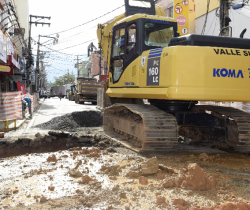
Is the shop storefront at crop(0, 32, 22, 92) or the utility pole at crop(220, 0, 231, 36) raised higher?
the utility pole at crop(220, 0, 231, 36)

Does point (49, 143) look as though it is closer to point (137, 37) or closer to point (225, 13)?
point (137, 37)

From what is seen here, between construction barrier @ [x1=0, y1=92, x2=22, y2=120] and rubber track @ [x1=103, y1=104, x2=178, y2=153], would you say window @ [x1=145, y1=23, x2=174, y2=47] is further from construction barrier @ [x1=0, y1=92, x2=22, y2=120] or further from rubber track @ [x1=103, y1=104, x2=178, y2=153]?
construction barrier @ [x1=0, y1=92, x2=22, y2=120]

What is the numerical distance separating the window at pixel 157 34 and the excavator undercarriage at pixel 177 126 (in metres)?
1.53

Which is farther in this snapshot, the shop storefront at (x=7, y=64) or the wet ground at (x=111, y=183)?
the shop storefront at (x=7, y=64)

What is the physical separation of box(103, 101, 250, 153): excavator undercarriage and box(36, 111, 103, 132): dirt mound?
131 inches

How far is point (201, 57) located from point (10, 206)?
4.17 m

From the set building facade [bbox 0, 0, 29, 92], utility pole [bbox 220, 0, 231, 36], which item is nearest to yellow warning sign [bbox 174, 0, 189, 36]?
utility pole [bbox 220, 0, 231, 36]

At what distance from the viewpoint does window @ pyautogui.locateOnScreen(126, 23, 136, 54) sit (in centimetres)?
677

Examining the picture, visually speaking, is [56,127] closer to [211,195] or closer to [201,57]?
[201,57]

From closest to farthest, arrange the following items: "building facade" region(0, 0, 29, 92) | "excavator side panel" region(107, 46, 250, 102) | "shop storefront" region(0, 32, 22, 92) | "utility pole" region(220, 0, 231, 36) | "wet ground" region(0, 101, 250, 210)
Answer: "wet ground" region(0, 101, 250, 210)
"excavator side panel" region(107, 46, 250, 102)
"utility pole" region(220, 0, 231, 36)
"shop storefront" region(0, 32, 22, 92)
"building facade" region(0, 0, 29, 92)

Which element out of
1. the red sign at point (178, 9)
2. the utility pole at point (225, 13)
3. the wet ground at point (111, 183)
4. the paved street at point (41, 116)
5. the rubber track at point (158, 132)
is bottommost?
the paved street at point (41, 116)

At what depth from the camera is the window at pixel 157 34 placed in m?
6.69

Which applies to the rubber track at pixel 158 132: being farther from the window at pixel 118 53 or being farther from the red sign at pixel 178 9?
the red sign at pixel 178 9

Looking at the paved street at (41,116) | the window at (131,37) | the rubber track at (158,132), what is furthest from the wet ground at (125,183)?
the paved street at (41,116)
